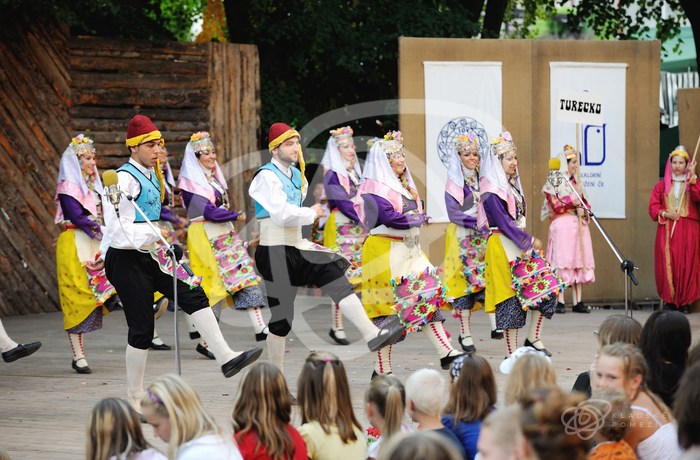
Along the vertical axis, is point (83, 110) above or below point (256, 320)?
above

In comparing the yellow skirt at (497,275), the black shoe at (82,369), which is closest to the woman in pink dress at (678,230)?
the yellow skirt at (497,275)

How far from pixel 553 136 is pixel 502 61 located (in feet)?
3.29

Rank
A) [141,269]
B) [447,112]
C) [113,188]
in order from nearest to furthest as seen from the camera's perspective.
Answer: [113,188] < [141,269] < [447,112]

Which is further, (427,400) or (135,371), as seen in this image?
(135,371)

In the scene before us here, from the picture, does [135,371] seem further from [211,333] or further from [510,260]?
[510,260]

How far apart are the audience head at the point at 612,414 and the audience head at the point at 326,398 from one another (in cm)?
104

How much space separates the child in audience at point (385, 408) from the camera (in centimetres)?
450

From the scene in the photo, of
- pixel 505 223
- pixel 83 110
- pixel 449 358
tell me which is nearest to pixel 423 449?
pixel 449 358

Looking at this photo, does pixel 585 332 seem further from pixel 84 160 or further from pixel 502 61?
pixel 84 160

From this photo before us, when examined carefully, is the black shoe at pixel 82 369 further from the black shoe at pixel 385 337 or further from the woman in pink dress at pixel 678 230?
the woman in pink dress at pixel 678 230

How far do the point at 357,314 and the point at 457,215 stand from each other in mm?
2149

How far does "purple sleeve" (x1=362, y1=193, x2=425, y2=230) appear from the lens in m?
8.10

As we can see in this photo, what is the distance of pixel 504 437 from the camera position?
10.3 ft

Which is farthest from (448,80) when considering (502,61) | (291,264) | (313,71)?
(291,264)
